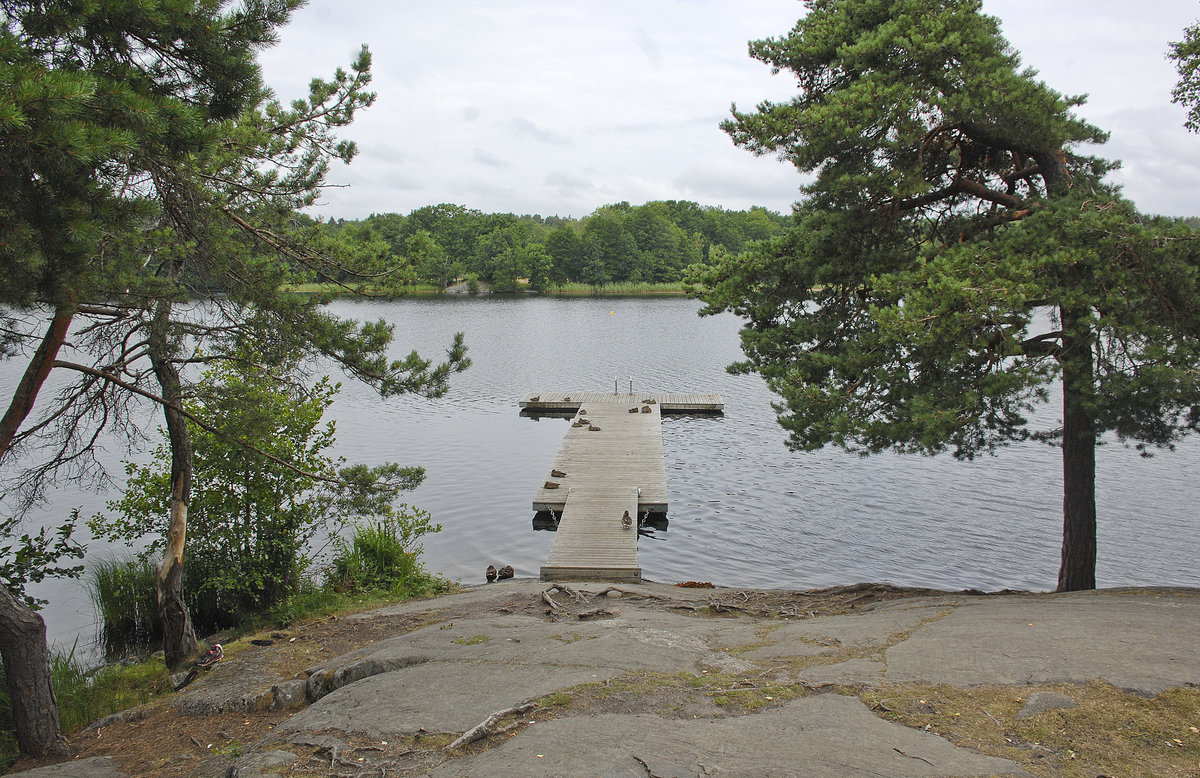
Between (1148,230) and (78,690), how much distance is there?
12370 mm

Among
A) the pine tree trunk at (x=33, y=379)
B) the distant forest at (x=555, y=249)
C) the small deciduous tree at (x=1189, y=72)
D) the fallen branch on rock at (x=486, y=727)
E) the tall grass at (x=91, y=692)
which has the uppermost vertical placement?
the distant forest at (x=555, y=249)

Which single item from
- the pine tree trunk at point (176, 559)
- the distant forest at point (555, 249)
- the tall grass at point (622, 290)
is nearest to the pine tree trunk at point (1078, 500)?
the pine tree trunk at point (176, 559)

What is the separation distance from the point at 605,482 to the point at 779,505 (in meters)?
4.02

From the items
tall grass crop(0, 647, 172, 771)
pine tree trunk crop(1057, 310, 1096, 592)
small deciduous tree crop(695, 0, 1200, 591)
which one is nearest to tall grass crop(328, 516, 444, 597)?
tall grass crop(0, 647, 172, 771)

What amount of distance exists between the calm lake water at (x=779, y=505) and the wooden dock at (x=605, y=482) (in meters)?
0.74

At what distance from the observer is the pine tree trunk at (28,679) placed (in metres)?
6.05

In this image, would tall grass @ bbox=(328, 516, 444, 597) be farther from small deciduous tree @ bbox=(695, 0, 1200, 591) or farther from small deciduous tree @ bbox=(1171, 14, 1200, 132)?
small deciduous tree @ bbox=(1171, 14, 1200, 132)

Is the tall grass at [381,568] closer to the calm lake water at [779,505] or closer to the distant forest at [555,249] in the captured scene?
the calm lake water at [779,505]

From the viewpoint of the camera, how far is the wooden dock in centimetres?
1259

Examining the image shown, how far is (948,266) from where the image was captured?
7734 mm

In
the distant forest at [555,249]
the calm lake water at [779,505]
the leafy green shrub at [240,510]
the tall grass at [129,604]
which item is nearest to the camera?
the leafy green shrub at [240,510]

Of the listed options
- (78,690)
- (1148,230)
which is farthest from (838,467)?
(78,690)

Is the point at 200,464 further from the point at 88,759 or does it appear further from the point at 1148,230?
the point at 1148,230

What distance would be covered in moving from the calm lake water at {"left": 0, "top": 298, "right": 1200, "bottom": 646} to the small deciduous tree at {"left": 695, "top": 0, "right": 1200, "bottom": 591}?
4149 millimetres
